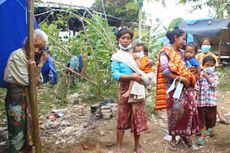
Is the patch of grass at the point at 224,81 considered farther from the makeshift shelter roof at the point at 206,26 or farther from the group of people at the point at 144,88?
the group of people at the point at 144,88

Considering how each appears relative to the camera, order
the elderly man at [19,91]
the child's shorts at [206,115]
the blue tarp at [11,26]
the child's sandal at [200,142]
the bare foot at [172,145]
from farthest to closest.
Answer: the child's shorts at [206,115], the child's sandal at [200,142], the bare foot at [172,145], the blue tarp at [11,26], the elderly man at [19,91]

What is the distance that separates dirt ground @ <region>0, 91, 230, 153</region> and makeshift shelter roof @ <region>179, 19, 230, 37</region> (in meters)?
7.17

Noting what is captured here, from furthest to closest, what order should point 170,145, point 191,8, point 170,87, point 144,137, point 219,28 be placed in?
point 191,8, point 219,28, point 144,137, point 170,145, point 170,87

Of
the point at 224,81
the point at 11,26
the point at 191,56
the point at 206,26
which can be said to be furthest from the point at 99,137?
the point at 206,26

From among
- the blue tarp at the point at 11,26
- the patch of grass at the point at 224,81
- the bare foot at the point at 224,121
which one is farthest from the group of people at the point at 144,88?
the patch of grass at the point at 224,81

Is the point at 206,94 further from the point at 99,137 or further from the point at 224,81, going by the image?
the point at 224,81

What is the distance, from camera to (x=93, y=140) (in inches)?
160

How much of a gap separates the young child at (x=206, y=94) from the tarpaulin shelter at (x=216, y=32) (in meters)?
7.73

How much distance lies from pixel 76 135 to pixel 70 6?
2531 mm

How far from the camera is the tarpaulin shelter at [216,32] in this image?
11.6 meters

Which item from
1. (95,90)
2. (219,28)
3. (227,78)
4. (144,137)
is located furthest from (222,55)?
(144,137)

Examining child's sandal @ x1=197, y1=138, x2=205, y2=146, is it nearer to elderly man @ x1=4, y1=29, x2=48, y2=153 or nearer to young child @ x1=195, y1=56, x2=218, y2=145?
young child @ x1=195, y1=56, x2=218, y2=145

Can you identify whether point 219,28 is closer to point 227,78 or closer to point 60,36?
point 227,78

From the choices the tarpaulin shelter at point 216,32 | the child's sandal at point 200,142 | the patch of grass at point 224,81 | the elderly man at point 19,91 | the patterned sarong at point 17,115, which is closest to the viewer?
the elderly man at point 19,91
